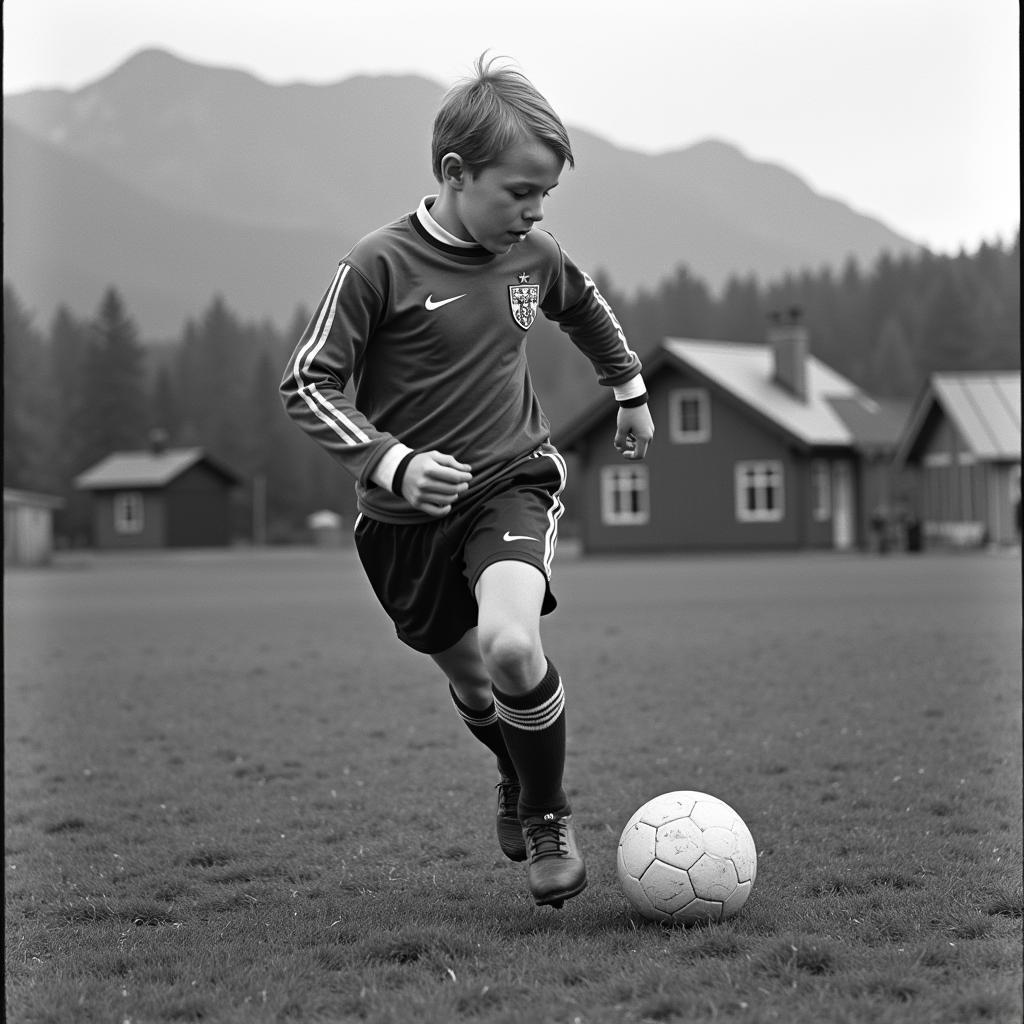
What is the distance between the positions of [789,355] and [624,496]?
24.3 feet

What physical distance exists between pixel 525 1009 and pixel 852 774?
4127mm

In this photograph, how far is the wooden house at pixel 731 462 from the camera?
4588 cm

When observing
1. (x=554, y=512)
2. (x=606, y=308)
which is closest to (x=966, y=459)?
(x=606, y=308)

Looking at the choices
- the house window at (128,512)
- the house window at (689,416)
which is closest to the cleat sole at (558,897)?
the house window at (689,416)

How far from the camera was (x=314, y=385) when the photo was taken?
14.2 feet

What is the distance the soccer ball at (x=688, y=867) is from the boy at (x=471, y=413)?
0.18 m

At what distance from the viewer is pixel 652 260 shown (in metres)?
164

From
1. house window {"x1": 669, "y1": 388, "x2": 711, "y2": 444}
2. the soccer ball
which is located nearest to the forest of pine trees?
house window {"x1": 669, "y1": 388, "x2": 711, "y2": 444}

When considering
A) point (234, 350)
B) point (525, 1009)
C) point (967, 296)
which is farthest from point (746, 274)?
point (525, 1009)

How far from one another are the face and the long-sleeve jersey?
0.47ft

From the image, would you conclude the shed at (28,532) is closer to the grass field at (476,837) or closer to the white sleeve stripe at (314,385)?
the grass field at (476,837)

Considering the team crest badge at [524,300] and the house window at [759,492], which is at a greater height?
the house window at [759,492]

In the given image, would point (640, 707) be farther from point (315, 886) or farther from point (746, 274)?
point (746, 274)

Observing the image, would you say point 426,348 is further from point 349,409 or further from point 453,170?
point 453,170
